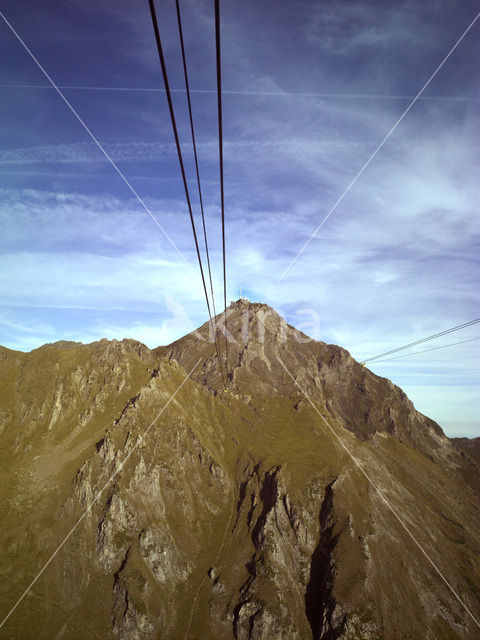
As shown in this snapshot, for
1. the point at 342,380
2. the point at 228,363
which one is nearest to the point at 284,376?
the point at 228,363

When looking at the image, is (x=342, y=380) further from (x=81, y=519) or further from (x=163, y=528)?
(x=81, y=519)

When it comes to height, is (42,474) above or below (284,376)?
below

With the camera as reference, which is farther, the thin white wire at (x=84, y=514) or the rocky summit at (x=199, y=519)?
the rocky summit at (x=199, y=519)

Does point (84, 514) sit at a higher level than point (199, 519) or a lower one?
higher

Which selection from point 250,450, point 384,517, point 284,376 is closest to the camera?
point 384,517

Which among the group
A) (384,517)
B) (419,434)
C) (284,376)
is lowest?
(384,517)

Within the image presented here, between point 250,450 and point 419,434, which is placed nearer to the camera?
point 250,450

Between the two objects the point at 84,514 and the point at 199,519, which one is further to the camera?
the point at 199,519

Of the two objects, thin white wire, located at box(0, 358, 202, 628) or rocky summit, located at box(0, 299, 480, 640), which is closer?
thin white wire, located at box(0, 358, 202, 628)
